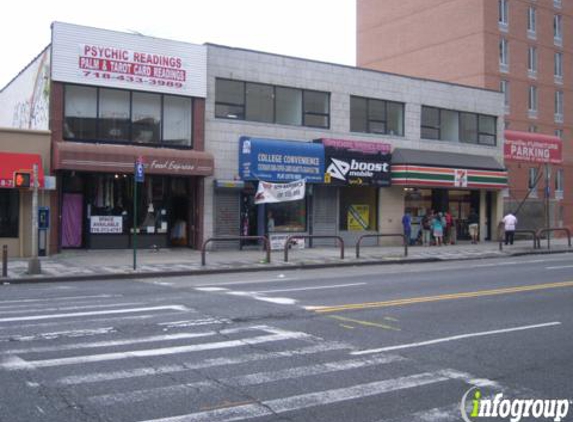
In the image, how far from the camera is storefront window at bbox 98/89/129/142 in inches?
909

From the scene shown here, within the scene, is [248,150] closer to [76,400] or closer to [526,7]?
[76,400]

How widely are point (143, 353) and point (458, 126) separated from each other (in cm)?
2766

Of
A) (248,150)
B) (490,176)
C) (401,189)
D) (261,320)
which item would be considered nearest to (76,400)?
(261,320)

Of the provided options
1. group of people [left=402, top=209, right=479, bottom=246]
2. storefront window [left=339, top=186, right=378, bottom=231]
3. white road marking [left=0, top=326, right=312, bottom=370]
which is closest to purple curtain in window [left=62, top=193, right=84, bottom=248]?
storefront window [left=339, top=186, right=378, bottom=231]

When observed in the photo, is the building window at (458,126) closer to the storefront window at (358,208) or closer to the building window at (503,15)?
the storefront window at (358,208)

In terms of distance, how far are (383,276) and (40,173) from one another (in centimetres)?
1146

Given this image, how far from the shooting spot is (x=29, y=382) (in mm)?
6633

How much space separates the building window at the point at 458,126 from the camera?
31.6m

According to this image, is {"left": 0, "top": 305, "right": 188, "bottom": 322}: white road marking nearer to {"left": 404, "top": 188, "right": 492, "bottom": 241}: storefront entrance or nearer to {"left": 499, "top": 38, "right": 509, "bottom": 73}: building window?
{"left": 404, "top": 188, "right": 492, "bottom": 241}: storefront entrance

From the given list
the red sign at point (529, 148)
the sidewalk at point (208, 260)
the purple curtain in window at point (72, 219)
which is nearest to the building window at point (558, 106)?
the red sign at point (529, 148)

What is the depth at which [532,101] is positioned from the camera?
51.8 metres

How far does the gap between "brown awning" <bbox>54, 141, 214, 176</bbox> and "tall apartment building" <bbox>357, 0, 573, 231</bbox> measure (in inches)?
1213

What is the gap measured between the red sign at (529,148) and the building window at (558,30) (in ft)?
71.9

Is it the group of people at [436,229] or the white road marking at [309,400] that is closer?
the white road marking at [309,400]
